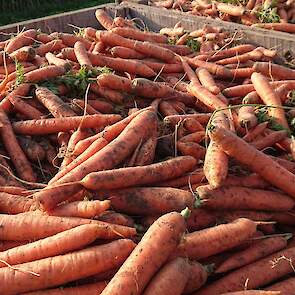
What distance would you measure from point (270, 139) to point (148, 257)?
5.60 feet

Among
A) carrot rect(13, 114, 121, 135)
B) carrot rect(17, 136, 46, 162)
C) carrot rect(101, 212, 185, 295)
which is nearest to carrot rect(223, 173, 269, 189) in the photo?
carrot rect(101, 212, 185, 295)

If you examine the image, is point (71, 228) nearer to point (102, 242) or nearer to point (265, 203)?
point (102, 242)

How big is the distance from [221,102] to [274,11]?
337 cm

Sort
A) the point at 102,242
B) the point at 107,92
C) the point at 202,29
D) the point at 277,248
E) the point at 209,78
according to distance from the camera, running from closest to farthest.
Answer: the point at 102,242
the point at 277,248
the point at 107,92
the point at 209,78
the point at 202,29

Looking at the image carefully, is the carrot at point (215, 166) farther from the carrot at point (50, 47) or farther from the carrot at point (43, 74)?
the carrot at point (50, 47)

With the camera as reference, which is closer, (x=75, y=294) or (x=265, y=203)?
(x=75, y=294)

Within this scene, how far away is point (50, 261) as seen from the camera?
260 centimetres

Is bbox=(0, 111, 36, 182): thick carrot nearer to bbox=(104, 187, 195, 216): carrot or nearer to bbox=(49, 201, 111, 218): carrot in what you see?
bbox=(49, 201, 111, 218): carrot

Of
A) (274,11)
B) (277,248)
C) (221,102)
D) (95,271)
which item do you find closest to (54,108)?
(221,102)

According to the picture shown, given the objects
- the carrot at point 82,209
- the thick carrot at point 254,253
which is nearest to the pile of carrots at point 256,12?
the thick carrot at point 254,253

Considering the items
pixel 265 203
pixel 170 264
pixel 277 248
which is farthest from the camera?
pixel 265 203

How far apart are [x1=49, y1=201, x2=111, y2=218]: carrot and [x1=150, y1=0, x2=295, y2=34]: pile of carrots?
4.81 m

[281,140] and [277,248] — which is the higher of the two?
[281,140]

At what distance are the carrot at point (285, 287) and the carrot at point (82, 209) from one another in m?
1.09
